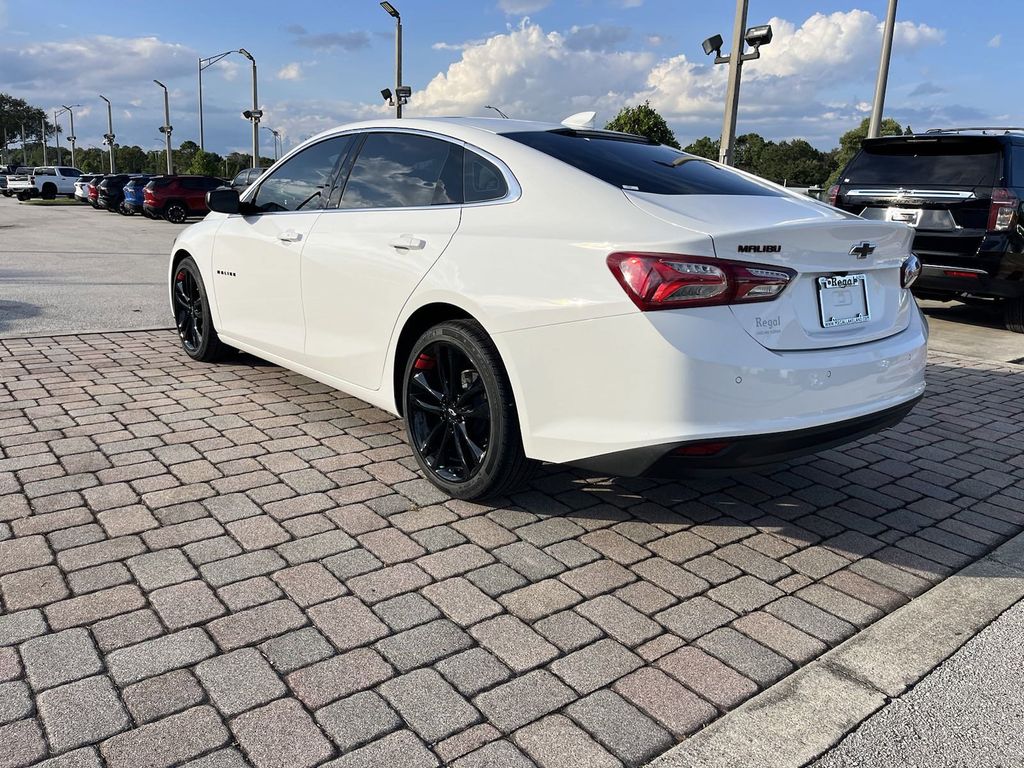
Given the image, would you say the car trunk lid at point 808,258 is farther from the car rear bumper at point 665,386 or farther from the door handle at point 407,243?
the door handle at point 407,243

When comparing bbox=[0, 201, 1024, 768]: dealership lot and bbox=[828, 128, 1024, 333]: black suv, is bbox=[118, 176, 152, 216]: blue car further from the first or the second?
bbox=[0, 201, 1024, 768]: dealership lot

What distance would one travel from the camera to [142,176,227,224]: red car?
2788cm

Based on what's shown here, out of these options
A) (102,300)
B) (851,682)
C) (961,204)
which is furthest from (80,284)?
(851,682)

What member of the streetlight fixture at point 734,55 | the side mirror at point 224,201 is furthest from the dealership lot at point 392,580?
the streetlight fixture at point 734,55

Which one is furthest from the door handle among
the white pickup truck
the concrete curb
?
the white pickup truck

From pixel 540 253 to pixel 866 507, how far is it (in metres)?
1.99

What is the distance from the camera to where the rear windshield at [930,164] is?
8312mm

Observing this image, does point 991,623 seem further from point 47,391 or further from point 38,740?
point 47,391

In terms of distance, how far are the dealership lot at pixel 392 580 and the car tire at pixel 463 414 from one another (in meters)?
0.15

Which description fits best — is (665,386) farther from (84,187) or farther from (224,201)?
(84,187)

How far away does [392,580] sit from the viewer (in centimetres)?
310

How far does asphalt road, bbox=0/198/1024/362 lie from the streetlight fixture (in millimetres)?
5680

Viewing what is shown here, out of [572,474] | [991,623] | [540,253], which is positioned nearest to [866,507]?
[991,623]

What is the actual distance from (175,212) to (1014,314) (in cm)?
2566
